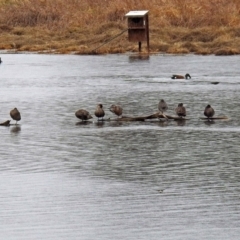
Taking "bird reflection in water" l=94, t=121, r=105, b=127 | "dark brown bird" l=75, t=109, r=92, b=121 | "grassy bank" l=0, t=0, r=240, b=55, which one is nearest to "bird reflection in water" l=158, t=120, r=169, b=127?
"bird reflection in water" l=94, t=121, r=105, b=127

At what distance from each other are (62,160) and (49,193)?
297 centimetres

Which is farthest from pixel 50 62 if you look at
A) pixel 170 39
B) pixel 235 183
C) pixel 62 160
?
pixel 235 183

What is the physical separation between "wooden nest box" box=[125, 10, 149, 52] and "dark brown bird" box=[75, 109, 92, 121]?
72.8 ft

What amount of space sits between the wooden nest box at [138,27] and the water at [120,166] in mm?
12939

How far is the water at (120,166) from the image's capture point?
12.1 metres

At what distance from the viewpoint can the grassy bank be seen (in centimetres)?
4650

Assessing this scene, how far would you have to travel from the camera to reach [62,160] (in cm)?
1708

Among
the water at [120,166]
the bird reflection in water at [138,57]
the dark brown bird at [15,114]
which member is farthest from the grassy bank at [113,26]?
the dark brown bird at [15,114]

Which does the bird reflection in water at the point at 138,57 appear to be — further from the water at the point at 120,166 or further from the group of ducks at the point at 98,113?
the group of ducks at the point at 98,113

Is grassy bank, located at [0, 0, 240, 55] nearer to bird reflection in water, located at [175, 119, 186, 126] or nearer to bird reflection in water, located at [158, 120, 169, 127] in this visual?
bird reflection in water, located at [175, 119, 186, 126]

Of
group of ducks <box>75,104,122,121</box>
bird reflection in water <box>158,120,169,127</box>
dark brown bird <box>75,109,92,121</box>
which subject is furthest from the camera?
dark brown bird <box>75,109,92,121</box>

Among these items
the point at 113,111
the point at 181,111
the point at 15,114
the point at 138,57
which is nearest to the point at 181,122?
the point at 181,111

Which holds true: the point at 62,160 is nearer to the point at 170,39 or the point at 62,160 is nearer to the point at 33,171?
the point at 33,171

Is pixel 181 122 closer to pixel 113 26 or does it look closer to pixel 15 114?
pixel 15 114
